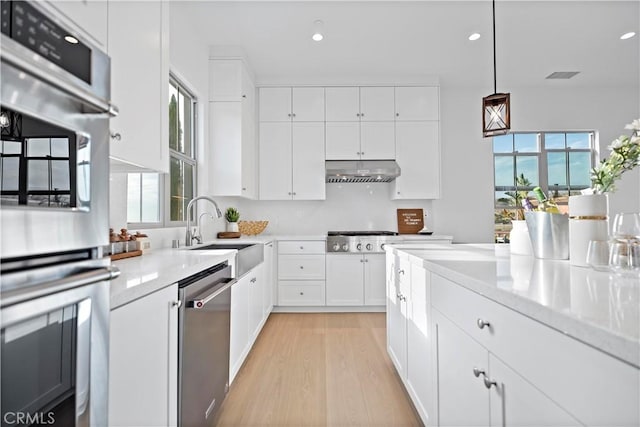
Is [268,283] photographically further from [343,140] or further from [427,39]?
[427,39]

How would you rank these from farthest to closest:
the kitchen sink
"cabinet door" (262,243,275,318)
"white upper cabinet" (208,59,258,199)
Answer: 1. "white upper cabinet" (208,59,258,199)
2. "cabinet door" (262,243,275,318)
3. the kitchen sink

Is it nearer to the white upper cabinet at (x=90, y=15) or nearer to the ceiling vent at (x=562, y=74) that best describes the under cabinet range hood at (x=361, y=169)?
the ceiling vent at (x=562, y=74)

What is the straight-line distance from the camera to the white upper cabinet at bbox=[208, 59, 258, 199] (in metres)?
3.58

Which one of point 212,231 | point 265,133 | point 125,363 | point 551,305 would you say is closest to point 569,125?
point 265,133

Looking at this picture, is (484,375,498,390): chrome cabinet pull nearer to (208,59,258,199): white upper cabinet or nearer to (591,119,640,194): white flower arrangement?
(591,119,640,194): white flower arrangement

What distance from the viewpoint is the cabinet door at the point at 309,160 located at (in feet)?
13.9

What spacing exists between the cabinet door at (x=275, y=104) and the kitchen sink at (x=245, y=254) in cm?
178

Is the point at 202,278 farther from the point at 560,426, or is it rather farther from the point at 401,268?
the point at 560,426

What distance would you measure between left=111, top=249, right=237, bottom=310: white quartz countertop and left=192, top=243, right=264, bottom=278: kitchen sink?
442 millimetres

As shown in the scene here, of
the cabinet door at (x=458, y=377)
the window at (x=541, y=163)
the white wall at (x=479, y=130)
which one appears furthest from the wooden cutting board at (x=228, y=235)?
the window at (x=541, y=163)

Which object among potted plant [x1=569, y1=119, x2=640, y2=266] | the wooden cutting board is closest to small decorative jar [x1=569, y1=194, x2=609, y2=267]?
potted plant [x1=569, y1=119, x2=640, y2=266]

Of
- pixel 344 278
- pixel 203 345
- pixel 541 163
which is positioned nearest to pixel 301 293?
pixel 344 278

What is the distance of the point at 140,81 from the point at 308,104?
282 centimetres

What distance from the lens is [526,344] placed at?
794 mm
